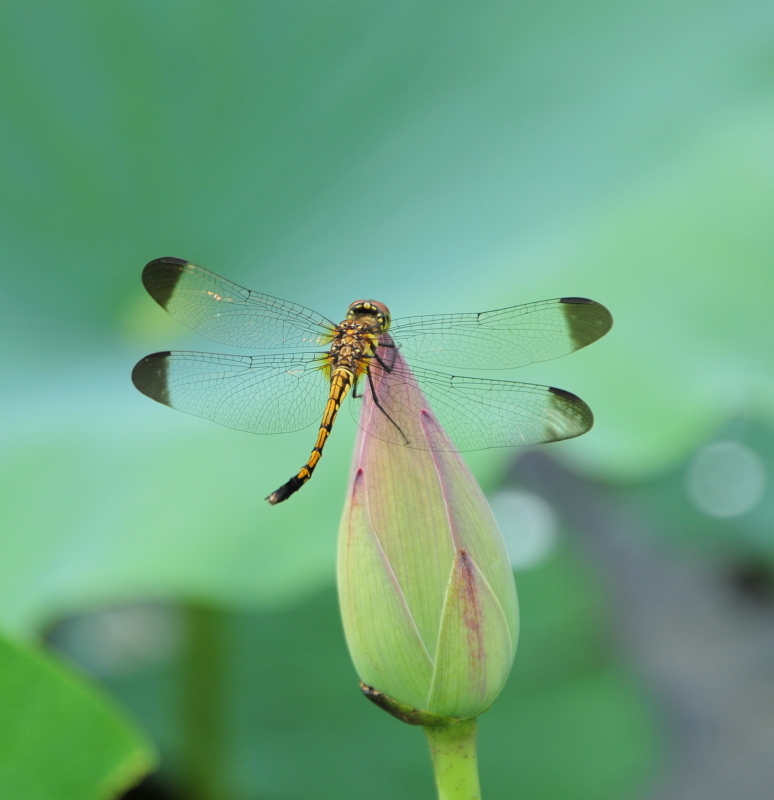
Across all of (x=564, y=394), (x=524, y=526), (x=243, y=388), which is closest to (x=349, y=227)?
(x=243, y=388)

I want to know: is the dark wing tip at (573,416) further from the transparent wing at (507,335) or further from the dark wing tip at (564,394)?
the transparent wing at (507,335)

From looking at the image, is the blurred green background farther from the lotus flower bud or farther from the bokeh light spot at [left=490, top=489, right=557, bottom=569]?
the lotus flower bud

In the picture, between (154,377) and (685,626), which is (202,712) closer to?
(154,377)

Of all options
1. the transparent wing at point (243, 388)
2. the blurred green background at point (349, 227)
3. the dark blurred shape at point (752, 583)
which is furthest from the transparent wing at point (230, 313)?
the dark blurred shape at point (752, 583)

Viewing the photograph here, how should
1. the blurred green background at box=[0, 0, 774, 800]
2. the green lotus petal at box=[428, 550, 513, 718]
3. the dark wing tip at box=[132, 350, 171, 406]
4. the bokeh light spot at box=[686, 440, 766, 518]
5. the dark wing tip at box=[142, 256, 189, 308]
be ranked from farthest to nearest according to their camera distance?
the bokeh light spot at box=[686, 440, 766, 518] < the blurred green background at box=[0, 0, 774, 800] < the dark wing tip at box=[142, 256, 189, 308] < the dark wing tip at box=[132, 350, 171, 406] < the green lotus petal at box=[428, 550, 513, 718]

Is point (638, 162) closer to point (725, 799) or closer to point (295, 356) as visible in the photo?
point (295, 356)

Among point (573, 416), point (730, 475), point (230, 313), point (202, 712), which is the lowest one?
point (202, 712)

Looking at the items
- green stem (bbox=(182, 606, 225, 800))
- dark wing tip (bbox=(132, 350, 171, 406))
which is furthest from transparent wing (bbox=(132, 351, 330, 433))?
green stem (bbox=(182, 606, 225, 800))
